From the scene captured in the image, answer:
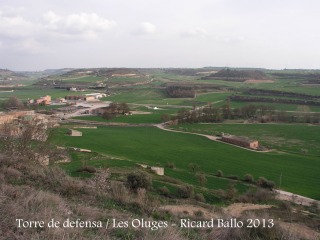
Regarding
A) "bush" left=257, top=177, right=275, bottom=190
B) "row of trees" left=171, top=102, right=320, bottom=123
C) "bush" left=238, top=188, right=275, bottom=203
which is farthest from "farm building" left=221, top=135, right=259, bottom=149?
"bush" left=238, top=188, right=275, bottom=203

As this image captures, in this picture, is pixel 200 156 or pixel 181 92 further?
pixel 181 92

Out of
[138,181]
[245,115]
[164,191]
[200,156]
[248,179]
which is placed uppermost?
[138,181]

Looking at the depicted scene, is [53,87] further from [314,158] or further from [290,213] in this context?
[290,213]

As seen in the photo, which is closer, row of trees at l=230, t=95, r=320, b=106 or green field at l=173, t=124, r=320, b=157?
green field at l=173, t=124, r=320, b=157

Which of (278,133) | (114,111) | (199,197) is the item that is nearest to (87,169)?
(199,197)

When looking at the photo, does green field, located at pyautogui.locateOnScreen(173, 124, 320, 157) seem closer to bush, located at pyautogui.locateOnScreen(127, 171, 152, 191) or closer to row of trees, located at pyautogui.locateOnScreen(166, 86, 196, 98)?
bush, located at pyautogui.locateOnScreen(127, 171, 152, 191)

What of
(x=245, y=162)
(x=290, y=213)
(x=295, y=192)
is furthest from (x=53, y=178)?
(x=245, y=162)

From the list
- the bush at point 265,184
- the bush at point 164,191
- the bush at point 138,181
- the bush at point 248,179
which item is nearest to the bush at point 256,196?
the bush at point 265,184

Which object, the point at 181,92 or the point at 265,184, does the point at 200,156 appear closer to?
the point at 265,184

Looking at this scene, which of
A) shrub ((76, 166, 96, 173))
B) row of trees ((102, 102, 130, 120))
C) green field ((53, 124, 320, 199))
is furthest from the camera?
row of trees ((102, 102, 130, 120))
